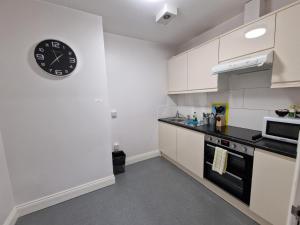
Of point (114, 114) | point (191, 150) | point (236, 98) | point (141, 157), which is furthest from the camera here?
point (141, 157)

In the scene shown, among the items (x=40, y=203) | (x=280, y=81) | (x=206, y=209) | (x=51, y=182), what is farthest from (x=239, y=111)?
(x=40, y=203)

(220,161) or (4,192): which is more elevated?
(220,161)

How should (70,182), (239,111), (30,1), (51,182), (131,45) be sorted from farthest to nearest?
1. (131,45)
2. (239,111)
3. (70,182)
4. (51,182)
5. (30,1)

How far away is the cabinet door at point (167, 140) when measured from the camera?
2508 millimetres

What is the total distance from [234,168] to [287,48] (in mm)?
1328

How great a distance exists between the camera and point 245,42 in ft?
5.09

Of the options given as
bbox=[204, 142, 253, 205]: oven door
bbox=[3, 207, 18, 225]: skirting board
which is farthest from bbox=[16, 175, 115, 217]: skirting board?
bbox=[204, 142, 253, 205]: oven door

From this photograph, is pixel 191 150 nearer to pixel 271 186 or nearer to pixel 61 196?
pixel 271 186

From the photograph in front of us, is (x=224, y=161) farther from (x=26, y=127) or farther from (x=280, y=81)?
(x=26, y=127)

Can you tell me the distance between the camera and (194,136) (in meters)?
2.03

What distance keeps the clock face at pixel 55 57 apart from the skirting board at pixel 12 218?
1.63m

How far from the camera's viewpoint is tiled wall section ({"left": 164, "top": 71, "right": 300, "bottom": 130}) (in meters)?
1.55

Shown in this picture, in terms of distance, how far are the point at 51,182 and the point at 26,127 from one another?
2.50 feet

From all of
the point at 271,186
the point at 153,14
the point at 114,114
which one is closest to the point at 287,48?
the point at 271,186
